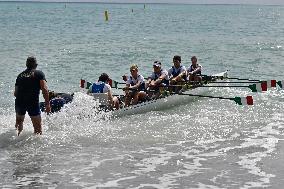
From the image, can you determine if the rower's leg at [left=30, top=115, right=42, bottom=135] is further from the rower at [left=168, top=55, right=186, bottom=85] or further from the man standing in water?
the rower at [left=168, top=55, right=186, bottom=85]

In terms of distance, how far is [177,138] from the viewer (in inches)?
557

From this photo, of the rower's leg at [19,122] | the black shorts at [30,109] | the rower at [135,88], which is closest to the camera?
the black shorts at [30,109]

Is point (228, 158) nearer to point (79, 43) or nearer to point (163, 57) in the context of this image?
point (163, 57)

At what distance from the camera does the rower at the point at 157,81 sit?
58.7ft

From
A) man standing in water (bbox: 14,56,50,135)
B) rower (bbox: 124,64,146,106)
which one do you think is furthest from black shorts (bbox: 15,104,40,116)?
rower (bbox: 124,64,146,106)

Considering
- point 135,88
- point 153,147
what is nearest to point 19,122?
point 153,147

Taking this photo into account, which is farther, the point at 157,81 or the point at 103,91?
the point at 157,81

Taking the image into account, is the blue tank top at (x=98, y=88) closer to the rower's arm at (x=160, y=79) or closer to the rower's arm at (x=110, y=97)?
the rower's arm at (x=110, y=97)

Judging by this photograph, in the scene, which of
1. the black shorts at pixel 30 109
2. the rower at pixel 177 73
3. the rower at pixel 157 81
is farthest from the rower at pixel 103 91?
the rower at pixel 177 73

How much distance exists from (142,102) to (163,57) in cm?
2195

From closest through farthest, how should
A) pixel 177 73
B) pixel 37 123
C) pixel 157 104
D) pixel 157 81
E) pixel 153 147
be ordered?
pixel 37 123, pixel 153 147, pixel 157 104, pixel 157 81, pixel 177 73

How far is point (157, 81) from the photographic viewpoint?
17.9 metres

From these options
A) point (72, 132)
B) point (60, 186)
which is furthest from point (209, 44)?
point (60, 186)

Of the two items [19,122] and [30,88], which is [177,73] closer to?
[19,122]
